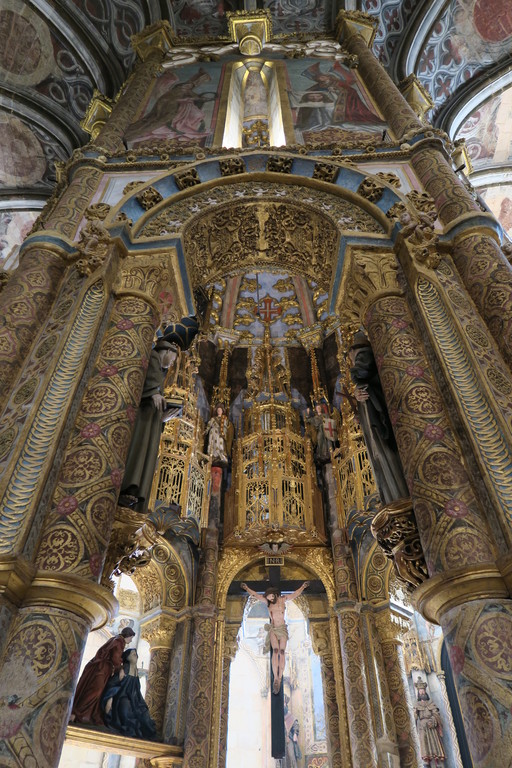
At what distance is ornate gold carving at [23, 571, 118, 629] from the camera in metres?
2.99

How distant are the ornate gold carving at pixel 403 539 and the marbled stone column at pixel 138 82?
238 inches

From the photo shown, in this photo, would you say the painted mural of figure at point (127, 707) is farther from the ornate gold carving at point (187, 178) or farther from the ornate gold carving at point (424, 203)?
the ornate gold carving at point (424, 203)

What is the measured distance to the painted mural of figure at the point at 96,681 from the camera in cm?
688

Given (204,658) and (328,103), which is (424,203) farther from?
(204,658)

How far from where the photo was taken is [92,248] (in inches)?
199

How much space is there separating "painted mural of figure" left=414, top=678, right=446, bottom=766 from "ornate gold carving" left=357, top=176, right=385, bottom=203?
31.5 ft

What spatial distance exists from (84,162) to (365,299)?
413cm

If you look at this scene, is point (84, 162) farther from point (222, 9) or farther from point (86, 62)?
point (222, 9)

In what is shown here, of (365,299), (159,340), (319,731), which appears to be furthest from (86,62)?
(319,731)

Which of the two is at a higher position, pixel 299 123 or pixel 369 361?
pixel 299 123

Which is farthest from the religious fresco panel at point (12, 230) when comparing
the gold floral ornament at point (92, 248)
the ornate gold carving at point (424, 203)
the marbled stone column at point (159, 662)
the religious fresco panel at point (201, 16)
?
the ornate gold carving at point (424, 203)

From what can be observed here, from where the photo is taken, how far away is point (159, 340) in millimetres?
5750

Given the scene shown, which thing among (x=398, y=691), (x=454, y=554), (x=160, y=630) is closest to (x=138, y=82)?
(x=454, y=554)

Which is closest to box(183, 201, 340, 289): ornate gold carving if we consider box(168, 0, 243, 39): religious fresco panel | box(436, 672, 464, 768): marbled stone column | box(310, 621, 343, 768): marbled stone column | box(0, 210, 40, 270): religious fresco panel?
box(310, 621, 343, 768): marbled stone column
